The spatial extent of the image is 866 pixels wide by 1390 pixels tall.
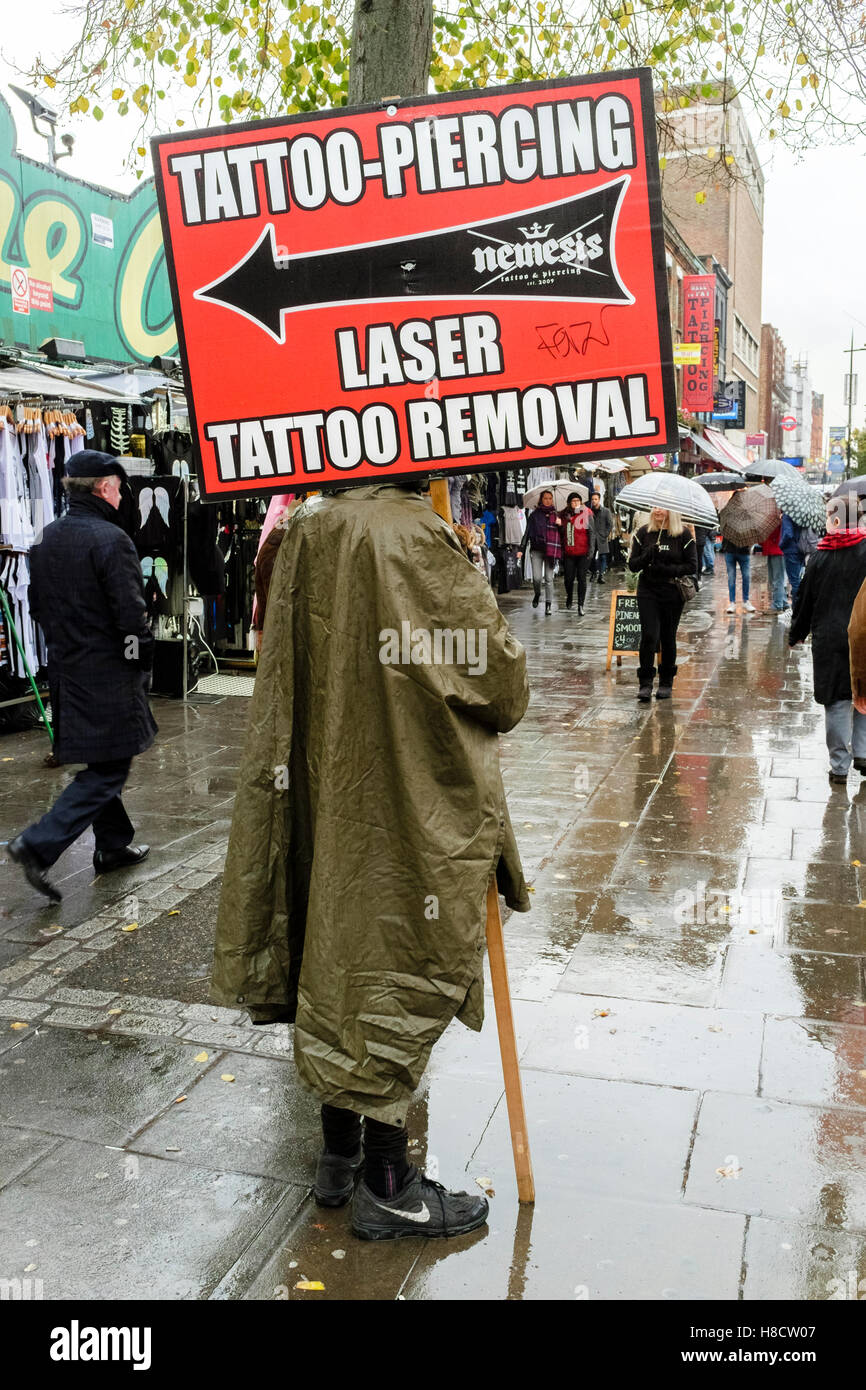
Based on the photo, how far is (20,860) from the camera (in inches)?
209

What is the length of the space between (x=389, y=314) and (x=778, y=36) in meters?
7.41

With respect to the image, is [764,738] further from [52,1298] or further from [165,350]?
[165,350]

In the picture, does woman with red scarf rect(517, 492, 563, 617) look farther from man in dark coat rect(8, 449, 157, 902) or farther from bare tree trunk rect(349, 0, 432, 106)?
man in dark coat rect(8, 449, 157, 902)

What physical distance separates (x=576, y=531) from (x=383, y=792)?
1513cm

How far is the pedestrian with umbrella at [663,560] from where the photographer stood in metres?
10.4

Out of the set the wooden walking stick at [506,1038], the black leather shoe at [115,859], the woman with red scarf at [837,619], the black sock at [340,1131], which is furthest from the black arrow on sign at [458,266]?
the woman with red scarf at [837,619]

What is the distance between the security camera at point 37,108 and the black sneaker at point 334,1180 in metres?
11.4

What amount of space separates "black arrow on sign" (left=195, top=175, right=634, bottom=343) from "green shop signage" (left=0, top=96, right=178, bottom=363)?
7.80m

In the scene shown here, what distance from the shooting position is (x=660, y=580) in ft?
34.4

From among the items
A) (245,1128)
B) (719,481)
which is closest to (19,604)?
(245,1128)

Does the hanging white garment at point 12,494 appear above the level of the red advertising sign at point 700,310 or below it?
below

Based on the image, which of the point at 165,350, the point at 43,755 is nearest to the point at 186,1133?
the point at 43,755

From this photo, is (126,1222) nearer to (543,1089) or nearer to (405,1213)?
(405,1213)

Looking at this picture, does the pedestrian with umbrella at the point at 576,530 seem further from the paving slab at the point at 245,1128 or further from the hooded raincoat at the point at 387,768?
the hooded raincoat at the point at 387,768
